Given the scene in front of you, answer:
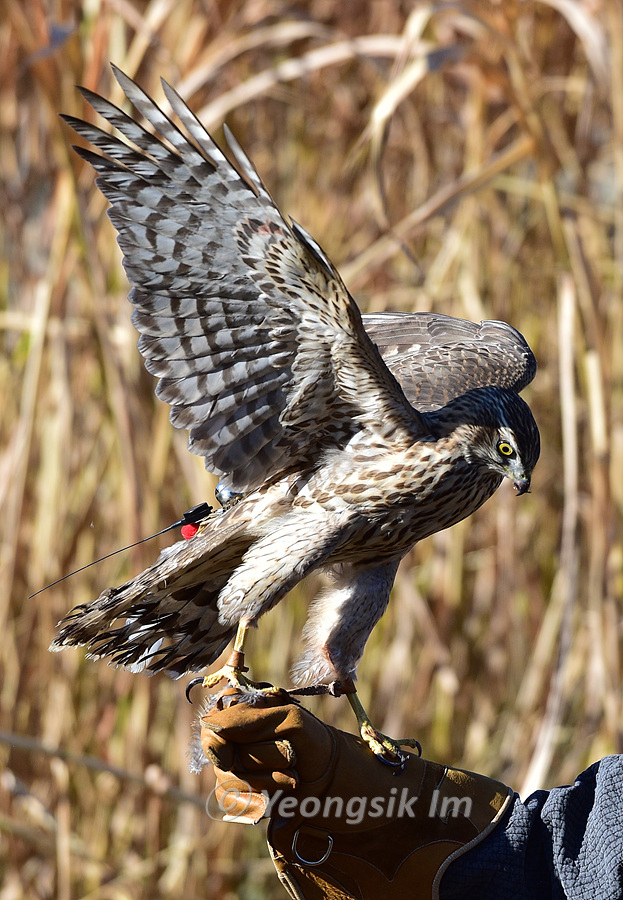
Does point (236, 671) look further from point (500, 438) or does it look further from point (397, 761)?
point (500, 438)

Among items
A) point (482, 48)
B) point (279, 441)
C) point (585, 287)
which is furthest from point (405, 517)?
point (482, 48)

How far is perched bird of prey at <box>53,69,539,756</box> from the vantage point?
1.31m

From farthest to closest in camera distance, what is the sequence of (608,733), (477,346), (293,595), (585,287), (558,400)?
(558,400), (293,595), (608,733), (585,287), (477,346)

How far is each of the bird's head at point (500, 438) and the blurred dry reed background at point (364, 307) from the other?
48 centimetres

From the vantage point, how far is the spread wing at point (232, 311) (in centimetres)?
129

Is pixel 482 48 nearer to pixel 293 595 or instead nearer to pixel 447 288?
pixel 447 288

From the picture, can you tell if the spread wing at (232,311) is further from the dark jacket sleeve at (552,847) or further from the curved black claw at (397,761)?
the dark jacket sleeve at (552,847)

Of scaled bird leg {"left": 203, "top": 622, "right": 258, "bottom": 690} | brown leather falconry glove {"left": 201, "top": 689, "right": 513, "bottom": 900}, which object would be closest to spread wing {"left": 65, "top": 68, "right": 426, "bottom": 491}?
scaled bird leg {"left": 203, "top": 622, "right": 258, "bottom": 690}

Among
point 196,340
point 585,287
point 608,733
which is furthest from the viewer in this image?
point 608,733

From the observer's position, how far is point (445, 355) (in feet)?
5.92

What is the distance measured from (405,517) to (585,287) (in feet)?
2.69

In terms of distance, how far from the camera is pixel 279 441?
149cm

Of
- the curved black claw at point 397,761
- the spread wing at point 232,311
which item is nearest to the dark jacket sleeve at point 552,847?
the curved black claw at point 397,761

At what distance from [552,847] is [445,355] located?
2.92 ft
